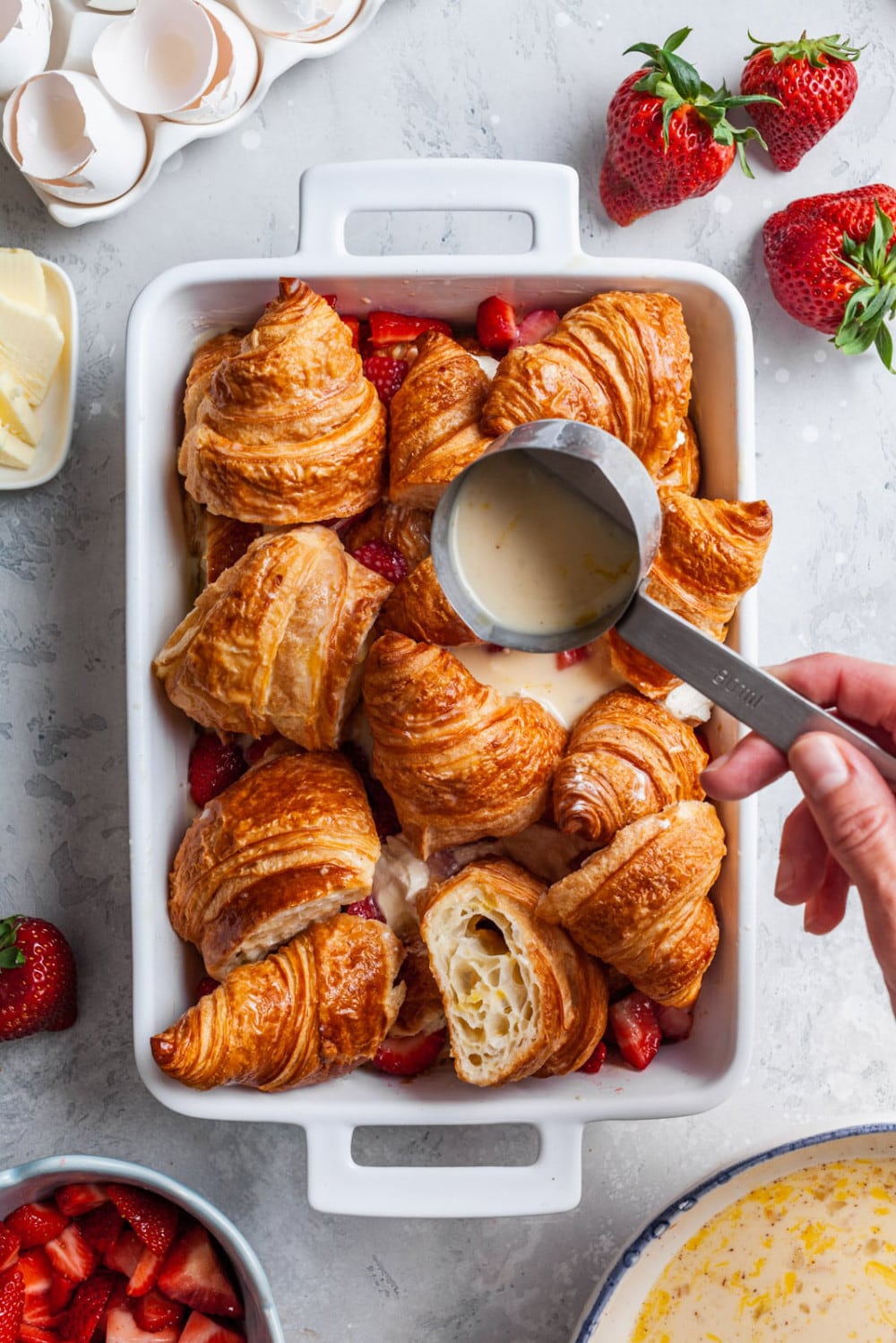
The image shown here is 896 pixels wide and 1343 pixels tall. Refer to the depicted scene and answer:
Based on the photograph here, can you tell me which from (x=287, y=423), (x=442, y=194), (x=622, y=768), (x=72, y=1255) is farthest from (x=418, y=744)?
(x=72, y=1255)

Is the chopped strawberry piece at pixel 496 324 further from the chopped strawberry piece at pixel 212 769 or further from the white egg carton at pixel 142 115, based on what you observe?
the chopped strawberry piece at pixel 212 769

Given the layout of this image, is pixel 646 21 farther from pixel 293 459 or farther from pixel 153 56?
pixel 293 459

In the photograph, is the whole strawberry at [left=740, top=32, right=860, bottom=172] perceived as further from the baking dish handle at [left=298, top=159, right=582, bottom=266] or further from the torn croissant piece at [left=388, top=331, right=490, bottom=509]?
the torn croissant piece at [left=388, top=331, right=490, bottom=509]

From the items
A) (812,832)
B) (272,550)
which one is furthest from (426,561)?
(812,832)

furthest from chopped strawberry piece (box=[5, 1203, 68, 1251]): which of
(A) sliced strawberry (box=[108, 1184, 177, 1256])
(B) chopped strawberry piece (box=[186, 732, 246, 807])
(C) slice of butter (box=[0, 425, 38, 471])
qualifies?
(C) slice of butter (box=[0, 425, 38, 471])

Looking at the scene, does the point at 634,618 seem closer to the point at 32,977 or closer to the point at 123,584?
the point at 123,584

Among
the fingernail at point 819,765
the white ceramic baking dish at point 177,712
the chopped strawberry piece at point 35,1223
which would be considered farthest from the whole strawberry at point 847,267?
the chopped strawberry piece at point 35,1223
